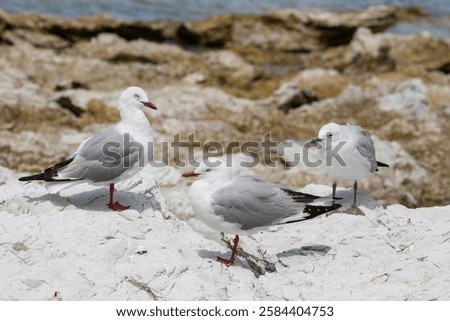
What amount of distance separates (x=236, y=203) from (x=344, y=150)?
224 centimetres

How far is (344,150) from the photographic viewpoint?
8.62 metres

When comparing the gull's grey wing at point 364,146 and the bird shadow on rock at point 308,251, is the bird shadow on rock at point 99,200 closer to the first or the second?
the bird shadow on rock at point 308,251

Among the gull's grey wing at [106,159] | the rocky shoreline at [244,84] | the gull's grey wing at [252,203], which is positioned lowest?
the rocky shoreline at [244,84]

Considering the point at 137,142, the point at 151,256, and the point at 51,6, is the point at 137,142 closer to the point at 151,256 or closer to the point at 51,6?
the point at 151,256

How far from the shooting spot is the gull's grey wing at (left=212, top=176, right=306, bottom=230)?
6902 mm

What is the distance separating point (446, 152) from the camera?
50.2 ft

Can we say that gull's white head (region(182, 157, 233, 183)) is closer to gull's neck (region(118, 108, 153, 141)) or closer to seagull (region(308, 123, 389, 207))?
gull's neck (region(118, 108, 153, 141))

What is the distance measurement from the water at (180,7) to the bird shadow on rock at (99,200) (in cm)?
2475

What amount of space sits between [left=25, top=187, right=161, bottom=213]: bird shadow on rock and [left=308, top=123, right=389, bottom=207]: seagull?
2105mm

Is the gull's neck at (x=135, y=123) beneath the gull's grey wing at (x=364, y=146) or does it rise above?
above

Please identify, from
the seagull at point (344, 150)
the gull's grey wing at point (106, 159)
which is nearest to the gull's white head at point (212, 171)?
the gull's grey wing at point (106, 159)

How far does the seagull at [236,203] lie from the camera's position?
6.91 m

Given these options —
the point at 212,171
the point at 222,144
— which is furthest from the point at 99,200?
the point at 222,144

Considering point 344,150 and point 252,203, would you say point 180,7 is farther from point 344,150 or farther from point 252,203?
point 252,203
